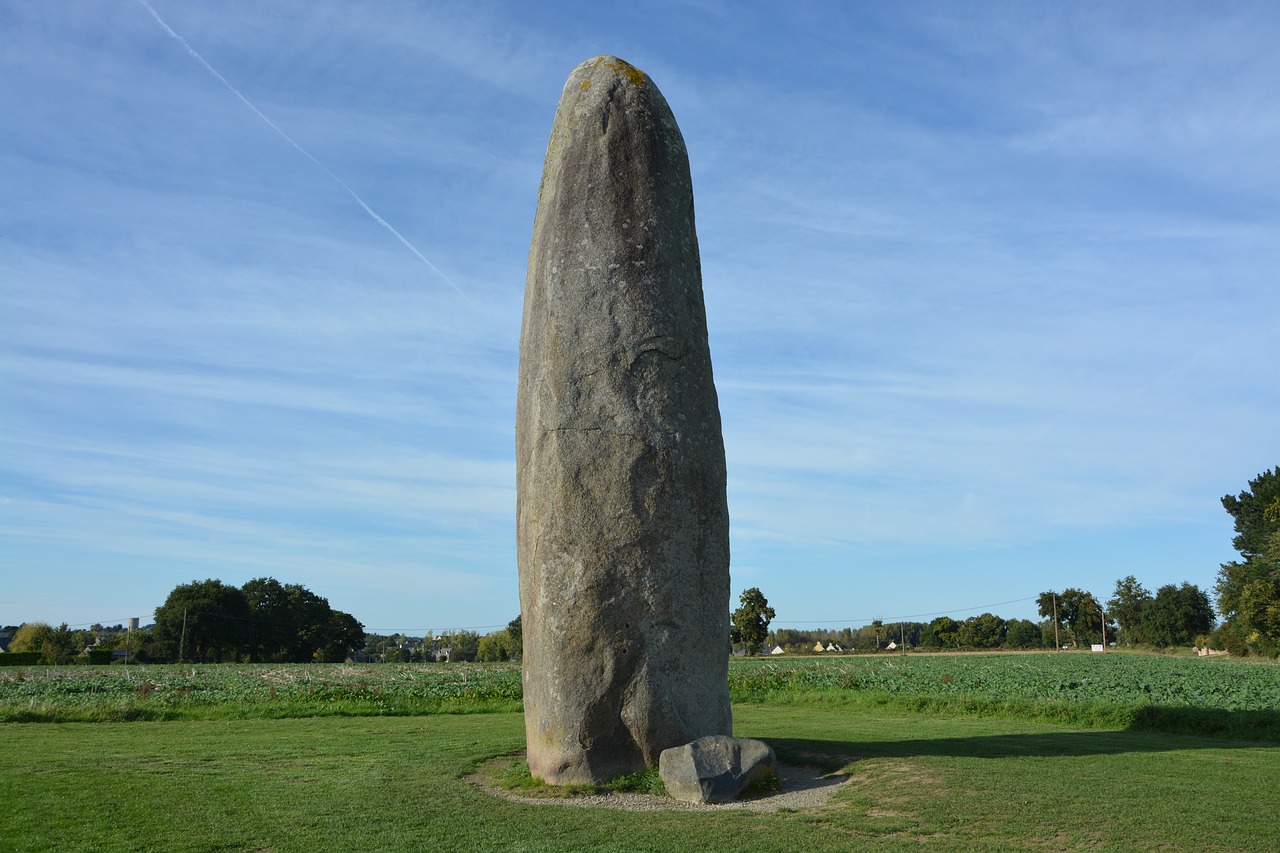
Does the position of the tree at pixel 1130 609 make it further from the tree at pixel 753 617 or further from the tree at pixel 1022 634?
the tree at pixel 753 617

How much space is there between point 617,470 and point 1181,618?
81.5 meters

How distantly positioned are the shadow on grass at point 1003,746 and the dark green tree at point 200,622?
6322 centimetres

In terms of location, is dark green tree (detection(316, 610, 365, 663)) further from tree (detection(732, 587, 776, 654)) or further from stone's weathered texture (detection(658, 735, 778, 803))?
stone's weathered texture (detection(658, 735, 778, 803))

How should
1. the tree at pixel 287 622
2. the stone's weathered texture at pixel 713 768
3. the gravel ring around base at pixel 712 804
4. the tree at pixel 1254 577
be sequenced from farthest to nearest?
the tree at pixel 287 622 < the tree at pixel 1254 577 < the stone's weathered texture at pixel 713 768 < the gravel ring around base at pixel 712 804

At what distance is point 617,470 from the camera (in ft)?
34.2

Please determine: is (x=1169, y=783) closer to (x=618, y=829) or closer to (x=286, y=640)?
(x=618, y=829)

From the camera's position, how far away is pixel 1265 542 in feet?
195

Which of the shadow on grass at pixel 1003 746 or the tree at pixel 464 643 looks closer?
the shadow on grass at pixel 1003 746

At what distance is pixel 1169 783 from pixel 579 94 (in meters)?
10.3

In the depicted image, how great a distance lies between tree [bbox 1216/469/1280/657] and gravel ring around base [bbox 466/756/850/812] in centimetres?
4811

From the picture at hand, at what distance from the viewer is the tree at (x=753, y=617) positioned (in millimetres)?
71250

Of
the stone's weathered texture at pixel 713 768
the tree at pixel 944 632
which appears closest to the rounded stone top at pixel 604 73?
the stone's weathered texture at pixel 713 768

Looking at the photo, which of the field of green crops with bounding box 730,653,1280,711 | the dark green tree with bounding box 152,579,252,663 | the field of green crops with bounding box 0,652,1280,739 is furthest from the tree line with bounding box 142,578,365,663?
the field of green crops with bounding box 730,653,1280,711

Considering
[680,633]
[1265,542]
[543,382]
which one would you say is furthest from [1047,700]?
[1265,542]
